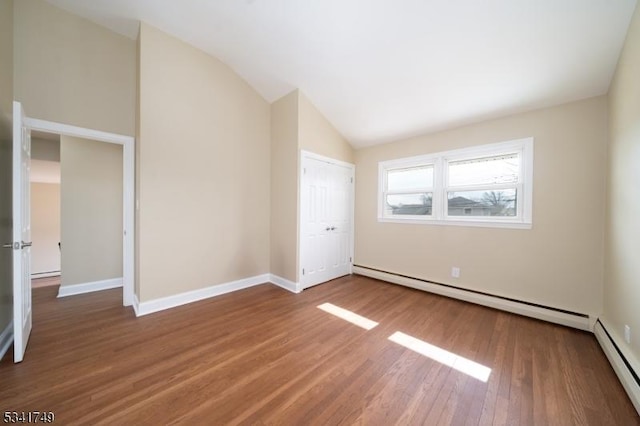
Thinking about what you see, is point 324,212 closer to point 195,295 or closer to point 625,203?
point 195,295

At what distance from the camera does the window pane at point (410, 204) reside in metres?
3.73

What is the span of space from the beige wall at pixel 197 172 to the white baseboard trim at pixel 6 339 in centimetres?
96

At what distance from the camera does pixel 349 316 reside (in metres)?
2.74

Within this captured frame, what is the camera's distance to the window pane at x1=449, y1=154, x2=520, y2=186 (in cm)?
296

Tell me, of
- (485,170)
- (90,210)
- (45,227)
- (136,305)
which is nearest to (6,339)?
(136,305)

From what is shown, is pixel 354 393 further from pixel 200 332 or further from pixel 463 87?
pixel 463 87

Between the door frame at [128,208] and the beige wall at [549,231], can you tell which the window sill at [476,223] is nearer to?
the beige wall at [549,231]

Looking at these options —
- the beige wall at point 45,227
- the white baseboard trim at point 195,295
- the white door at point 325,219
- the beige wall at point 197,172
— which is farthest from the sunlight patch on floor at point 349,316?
the beige wall at point 45,227

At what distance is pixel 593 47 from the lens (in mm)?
2035

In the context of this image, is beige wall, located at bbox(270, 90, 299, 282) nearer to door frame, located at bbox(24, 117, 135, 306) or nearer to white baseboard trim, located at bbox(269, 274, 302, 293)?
white baseboard trim, located at bbox(269, 274, 302, 293)

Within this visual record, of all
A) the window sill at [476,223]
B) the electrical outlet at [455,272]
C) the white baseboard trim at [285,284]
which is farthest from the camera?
the white baseboard trim at [285,284]

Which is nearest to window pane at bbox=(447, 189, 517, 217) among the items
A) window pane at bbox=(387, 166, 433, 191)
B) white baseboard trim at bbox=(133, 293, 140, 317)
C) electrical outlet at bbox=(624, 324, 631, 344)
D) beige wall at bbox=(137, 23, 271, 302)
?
window pane at bbox=(387, 166, 433, 191)

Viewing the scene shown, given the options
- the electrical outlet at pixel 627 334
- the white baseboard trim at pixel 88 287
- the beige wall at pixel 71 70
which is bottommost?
the white baseboard trim at pixel 88 287

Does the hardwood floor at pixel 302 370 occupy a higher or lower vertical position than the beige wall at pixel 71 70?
lower
